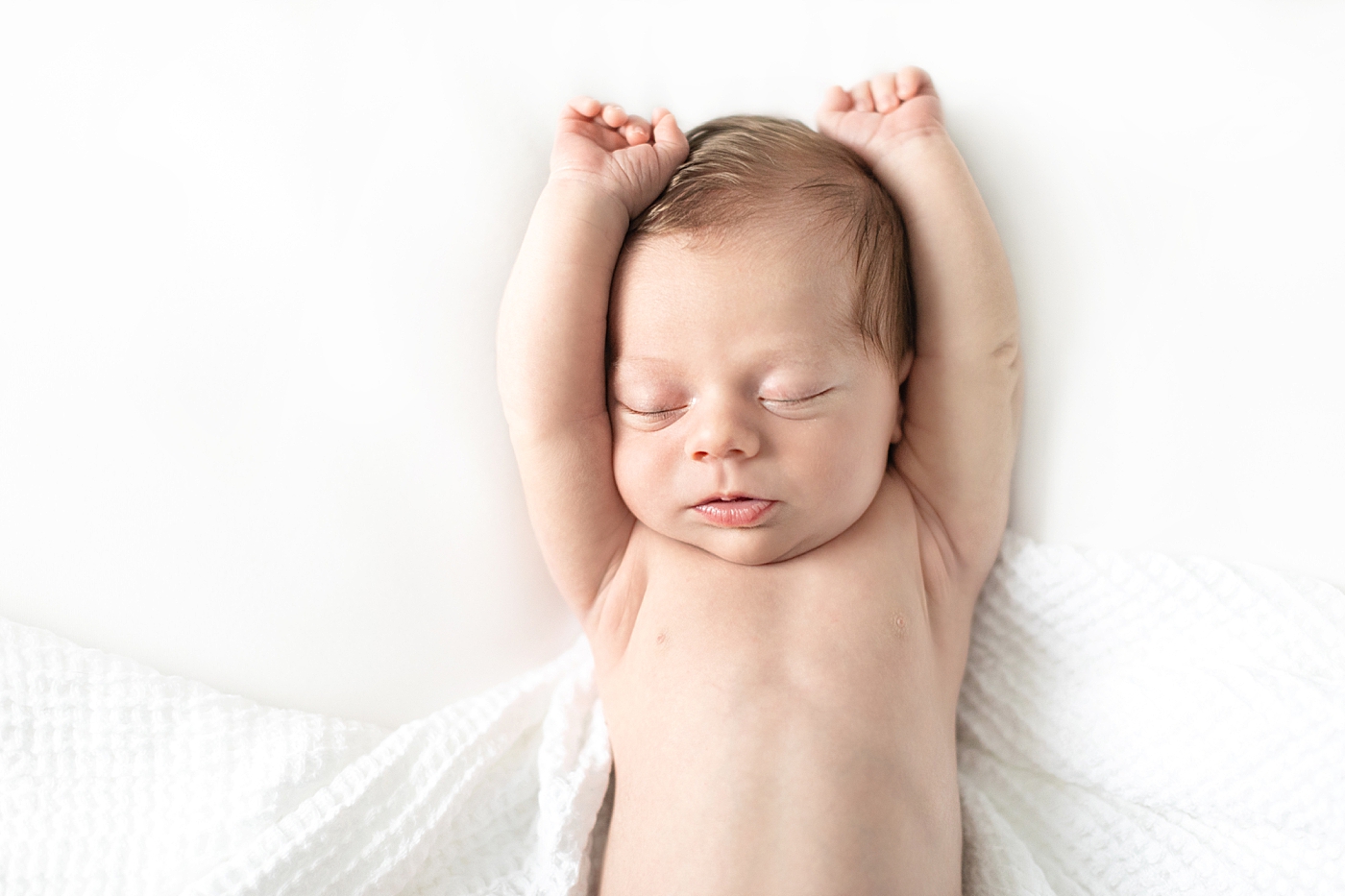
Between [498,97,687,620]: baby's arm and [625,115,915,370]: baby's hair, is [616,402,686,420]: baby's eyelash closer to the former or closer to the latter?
[498,97,687,620]: baby's arm

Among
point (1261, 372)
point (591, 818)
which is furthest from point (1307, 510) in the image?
point (591, 818)

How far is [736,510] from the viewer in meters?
1.09

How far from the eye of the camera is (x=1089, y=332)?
1264 millimetres

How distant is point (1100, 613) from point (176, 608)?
1.19 m

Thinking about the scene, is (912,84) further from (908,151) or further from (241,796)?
(241,796)

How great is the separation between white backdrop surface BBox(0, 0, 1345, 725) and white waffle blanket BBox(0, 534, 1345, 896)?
0.20 ft

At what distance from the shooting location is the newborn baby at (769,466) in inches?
41.7

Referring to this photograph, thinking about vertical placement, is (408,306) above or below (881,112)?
below

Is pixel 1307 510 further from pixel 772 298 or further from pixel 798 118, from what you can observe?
pixel 798 118

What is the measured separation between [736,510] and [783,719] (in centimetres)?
24

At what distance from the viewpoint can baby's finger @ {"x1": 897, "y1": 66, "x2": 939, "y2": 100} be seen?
4.22 feet

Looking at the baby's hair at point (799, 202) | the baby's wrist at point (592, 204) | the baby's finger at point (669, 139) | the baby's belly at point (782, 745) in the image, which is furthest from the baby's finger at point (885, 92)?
Answer: the baby's belly at point (782, 745)

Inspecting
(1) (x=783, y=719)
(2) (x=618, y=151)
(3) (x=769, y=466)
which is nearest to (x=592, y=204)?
(2) (x=618, y=151)

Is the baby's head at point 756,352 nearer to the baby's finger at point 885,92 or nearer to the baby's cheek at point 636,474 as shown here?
the baby's cheek at point 636,474
